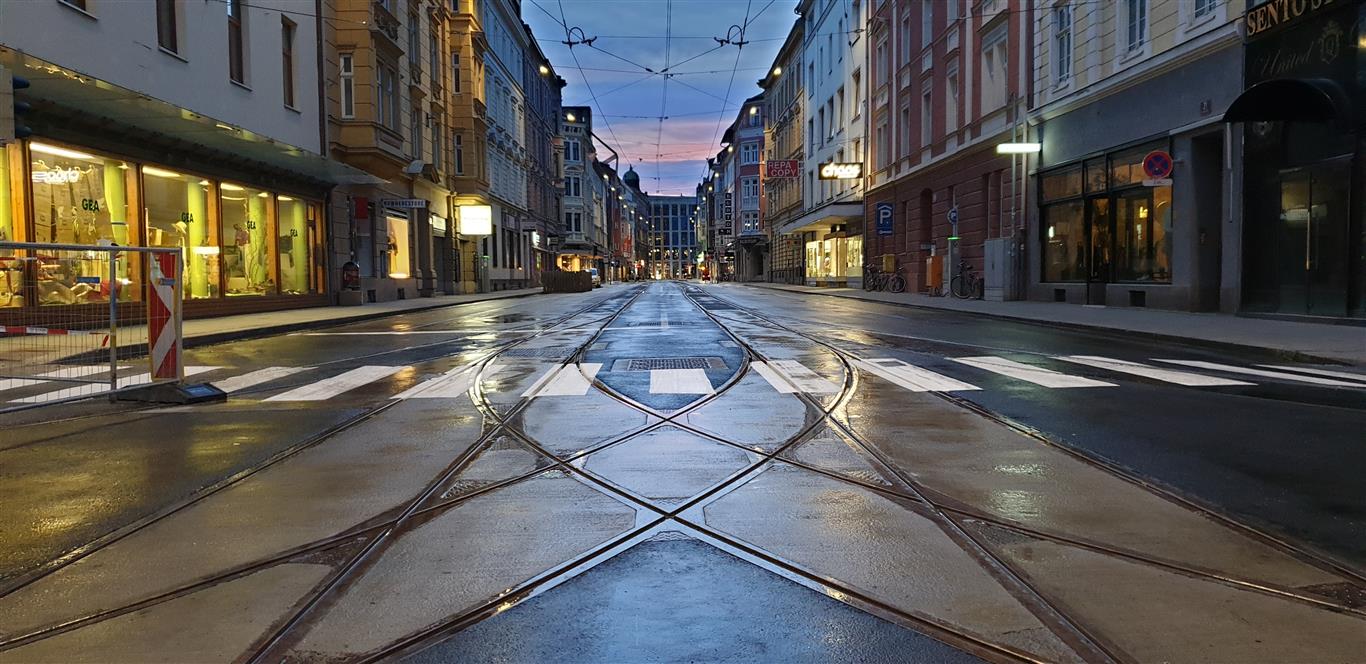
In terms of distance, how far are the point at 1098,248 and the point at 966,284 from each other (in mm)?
6778

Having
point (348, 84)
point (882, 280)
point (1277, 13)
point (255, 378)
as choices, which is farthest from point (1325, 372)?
point (882, 280)

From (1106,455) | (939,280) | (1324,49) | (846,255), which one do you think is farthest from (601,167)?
(1106,455)

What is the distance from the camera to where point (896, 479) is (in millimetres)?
4750

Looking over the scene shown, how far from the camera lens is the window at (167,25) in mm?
17188

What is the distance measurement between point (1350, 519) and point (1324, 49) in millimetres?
13733

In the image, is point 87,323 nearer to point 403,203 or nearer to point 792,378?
point 792,378

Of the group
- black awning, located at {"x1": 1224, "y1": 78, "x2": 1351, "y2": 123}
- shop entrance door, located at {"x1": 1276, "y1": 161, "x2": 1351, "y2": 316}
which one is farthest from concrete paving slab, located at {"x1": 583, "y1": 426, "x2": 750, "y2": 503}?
shop entrance door, located at {"x1": 1276, "y1": 161, "x2": 1351, "y2": 316}

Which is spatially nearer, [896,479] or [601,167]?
[896,479]

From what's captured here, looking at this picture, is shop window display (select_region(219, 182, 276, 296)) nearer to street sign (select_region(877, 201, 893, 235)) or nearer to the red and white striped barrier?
the red and white striped barrier

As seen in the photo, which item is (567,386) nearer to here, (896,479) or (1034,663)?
(896,479)

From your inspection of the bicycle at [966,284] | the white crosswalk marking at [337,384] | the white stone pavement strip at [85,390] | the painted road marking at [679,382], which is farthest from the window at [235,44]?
the bicycle at [966,284]

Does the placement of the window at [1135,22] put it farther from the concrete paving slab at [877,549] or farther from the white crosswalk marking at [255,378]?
the concrete paving slab at [877,549]

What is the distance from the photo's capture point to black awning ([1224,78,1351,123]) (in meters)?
13.4

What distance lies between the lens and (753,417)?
21.9ft
